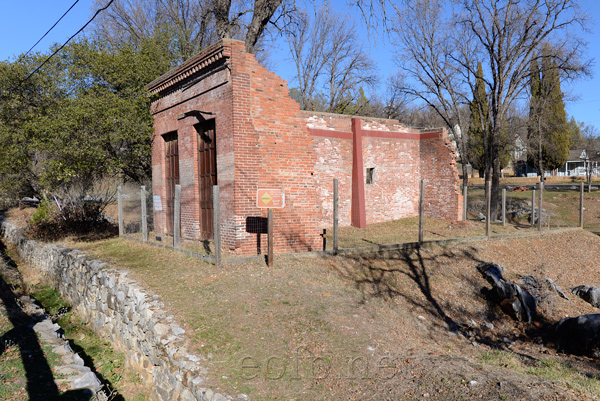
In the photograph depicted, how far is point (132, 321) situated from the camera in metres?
7.04

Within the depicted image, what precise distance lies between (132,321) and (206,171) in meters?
4.68

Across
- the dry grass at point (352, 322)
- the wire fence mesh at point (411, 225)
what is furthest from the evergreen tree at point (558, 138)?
the dry grass at point (352, 322)

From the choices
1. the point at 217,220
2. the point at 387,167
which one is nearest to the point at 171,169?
the point at 217,220

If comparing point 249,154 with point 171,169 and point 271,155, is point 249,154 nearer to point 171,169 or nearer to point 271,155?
point 271,155

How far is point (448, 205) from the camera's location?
54.2ft

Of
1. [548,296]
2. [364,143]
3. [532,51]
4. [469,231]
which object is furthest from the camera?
[532,51]

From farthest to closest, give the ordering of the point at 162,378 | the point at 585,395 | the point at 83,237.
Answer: the point at 83,237, the point at 162,378, the point at 585,395

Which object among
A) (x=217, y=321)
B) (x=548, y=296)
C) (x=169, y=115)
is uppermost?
(x=169, y=115)

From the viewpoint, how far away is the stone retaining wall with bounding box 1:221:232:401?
5.02 m

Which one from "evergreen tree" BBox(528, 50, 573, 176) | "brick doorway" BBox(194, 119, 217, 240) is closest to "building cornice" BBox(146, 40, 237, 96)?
"brick doorway" BBox(194, 119, 217, 240)

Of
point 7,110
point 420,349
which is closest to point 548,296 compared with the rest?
point 420,349

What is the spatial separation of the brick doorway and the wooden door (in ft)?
5.69

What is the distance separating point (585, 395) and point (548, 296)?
6.07 m

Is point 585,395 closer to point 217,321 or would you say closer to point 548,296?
point 217,321
